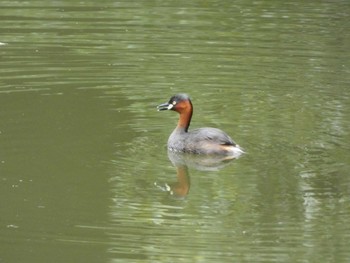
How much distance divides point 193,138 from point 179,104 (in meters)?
0.54

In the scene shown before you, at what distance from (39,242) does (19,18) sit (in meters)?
10.1

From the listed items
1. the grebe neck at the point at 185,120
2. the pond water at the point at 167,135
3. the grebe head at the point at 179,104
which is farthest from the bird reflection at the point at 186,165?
the grebe head at the point at 179,104

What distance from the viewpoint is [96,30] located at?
17.9m

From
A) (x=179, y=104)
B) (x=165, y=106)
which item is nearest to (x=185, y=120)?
(x=179, y=104)

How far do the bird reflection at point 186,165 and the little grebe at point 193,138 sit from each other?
0.19 feet

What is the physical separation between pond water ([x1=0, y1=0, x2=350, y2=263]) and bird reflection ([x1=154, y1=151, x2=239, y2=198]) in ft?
0.07

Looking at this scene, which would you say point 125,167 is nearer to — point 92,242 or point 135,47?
point 92,242

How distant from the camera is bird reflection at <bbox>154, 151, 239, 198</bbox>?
34.6ft

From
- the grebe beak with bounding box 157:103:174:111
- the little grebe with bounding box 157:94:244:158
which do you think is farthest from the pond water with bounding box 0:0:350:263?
the grebe beak with bounding box 157:103:174:111

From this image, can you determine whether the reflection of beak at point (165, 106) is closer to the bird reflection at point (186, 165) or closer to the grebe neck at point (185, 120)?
the grebe neck at point (185, 120)

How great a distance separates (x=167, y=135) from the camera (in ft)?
40.5

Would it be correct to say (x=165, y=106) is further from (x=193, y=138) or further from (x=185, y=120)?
(x=193, y=138)

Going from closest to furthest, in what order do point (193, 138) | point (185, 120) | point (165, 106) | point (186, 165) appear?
1. point (186, 165)
2. point (193, 138)
3. point (185, 120)
4. point (165, 106)

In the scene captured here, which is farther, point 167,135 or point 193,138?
point 167,135
